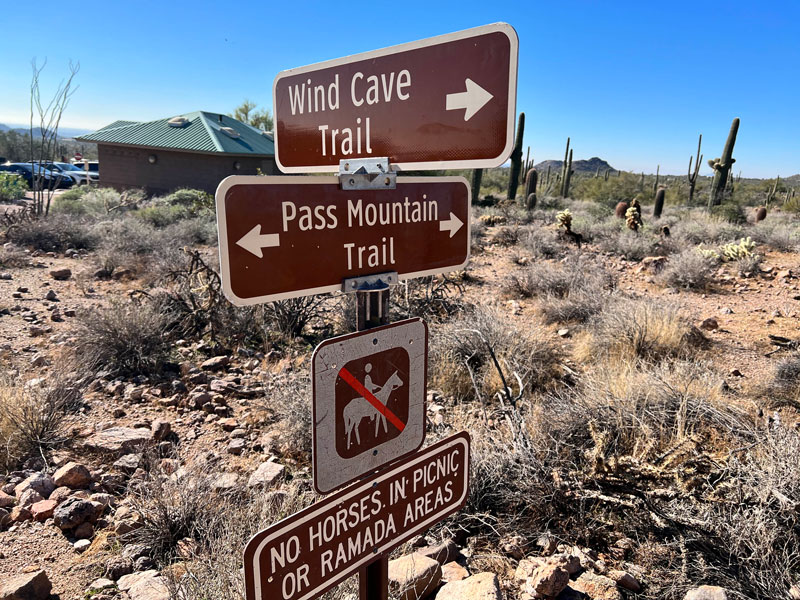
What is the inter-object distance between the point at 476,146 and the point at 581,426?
2821 millimetres

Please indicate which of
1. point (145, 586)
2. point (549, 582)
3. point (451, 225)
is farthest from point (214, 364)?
point (451, 225)

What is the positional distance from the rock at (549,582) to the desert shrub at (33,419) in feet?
10.7

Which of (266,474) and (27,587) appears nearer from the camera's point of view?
(27,587)

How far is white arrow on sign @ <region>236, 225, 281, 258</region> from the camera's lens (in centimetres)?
131

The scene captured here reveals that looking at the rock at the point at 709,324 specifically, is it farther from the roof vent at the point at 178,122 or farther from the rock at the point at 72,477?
the roof vent at the point at 178,122

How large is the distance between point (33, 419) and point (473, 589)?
11.0ft

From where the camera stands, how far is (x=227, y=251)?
126 cm

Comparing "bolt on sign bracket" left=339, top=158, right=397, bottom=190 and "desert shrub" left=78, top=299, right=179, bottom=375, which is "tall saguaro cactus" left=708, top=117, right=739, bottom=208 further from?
"bolt on sign bracket" left=339, top=158, right=397, bottom=190

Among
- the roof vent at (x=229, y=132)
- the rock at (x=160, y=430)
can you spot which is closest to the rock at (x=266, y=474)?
the rock at (x=160, y=430)

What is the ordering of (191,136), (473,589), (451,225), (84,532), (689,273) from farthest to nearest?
1. (191,136)
2. (689,273)
3. (84,532)
4. (473,589)
5. (451,225)

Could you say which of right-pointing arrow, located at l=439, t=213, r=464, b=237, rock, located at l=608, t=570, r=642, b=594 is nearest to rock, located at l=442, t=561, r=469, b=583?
rock, located at l=608, t=570, r=642, b=594

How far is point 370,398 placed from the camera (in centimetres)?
153

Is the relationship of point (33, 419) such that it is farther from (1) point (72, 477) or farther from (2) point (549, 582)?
(2) point (549, 582)

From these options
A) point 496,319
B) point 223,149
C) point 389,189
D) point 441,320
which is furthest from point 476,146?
point 223,149
